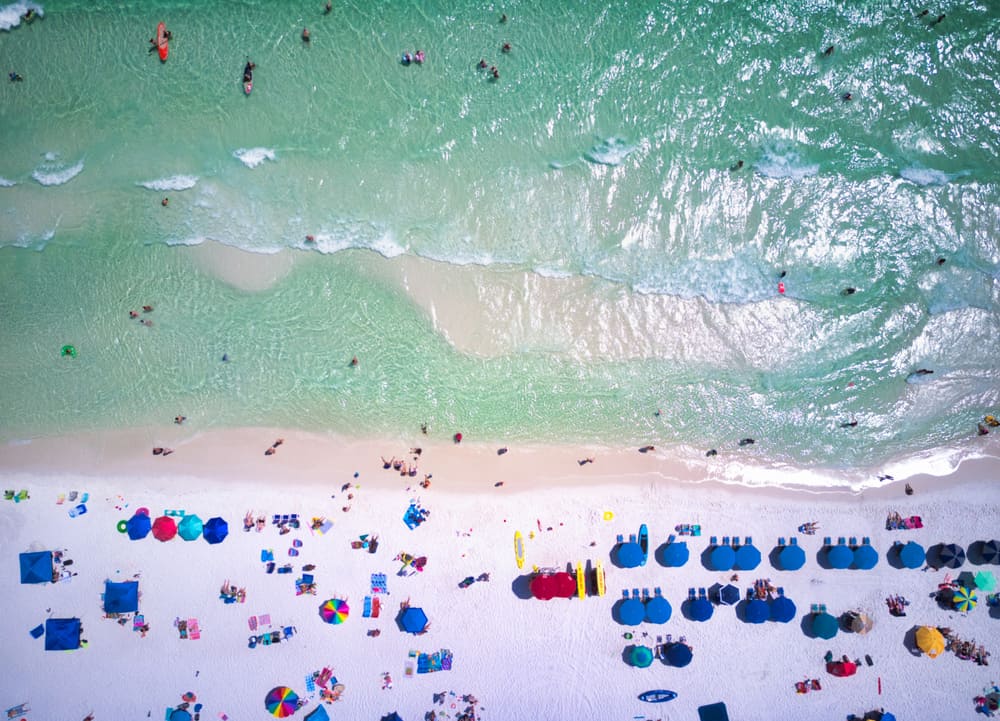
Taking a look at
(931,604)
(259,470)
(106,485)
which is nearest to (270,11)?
(259,470)

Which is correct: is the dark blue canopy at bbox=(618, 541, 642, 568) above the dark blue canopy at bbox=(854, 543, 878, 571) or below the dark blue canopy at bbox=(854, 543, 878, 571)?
above

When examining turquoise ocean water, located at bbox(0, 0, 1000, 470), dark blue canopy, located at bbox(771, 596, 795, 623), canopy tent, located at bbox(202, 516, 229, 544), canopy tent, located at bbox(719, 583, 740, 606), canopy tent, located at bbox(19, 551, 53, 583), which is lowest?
dark blue canopy, located at bbox(771, 596, 795, 623)

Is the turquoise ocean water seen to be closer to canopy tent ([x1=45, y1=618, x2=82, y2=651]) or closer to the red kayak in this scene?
the red kayak

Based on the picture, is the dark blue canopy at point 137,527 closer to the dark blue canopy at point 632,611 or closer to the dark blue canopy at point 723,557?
the dark blue canopy at point 632,611

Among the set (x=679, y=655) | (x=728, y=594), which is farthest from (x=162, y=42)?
(x=679, y=655)

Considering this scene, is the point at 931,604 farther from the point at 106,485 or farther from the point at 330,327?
the point at 106,485

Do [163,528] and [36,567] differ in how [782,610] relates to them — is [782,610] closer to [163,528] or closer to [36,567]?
[163,528]

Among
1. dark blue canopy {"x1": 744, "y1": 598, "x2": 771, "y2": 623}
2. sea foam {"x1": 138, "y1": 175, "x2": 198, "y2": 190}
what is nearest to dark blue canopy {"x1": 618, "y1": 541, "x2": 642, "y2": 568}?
dark blue canopy {"x1": 744, "y1": 598, "x2": 771, "y2": 623}
